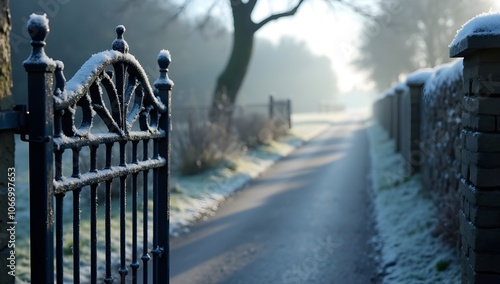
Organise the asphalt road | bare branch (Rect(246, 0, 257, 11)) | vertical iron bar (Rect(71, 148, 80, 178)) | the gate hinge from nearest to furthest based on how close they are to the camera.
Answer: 1. the gate hinge
2. vertical iron bar (Rect(71, 148, 80, 178))
3. the asphalt road
4. bare branch (Rect(246, 0, 257, 11))

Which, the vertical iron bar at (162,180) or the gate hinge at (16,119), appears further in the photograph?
the vertical iron bar at (162,180)

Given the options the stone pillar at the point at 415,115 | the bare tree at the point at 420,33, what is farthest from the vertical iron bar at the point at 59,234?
the bare tree at the point at 420,33

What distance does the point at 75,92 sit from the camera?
239 centimetres

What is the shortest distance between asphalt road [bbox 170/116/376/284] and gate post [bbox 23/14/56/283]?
3376mm

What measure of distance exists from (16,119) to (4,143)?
4.1 inches

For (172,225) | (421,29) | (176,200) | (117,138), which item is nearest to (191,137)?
(176,200)

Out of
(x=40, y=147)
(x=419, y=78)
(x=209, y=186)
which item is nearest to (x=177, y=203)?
(x=209, y=186)

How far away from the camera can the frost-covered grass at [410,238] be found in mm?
5082

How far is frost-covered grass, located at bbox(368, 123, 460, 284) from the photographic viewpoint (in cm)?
508

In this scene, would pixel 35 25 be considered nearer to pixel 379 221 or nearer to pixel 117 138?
pixel 117 138

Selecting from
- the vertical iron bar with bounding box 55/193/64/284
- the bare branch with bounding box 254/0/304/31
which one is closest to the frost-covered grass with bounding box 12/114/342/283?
the vertical iron bar with bounding box 55/193/64/284

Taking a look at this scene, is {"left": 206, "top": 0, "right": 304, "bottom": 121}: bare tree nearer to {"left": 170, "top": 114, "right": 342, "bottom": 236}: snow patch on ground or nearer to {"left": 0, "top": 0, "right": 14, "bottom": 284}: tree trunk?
{"left": 170, "top": 114, "right": 342, "bottom": 236}: snow patch on ground

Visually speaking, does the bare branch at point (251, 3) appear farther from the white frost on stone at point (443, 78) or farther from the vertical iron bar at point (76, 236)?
the vertical iron bar at point (76, 236)

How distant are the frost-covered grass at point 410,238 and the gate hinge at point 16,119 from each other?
3.74 metres
